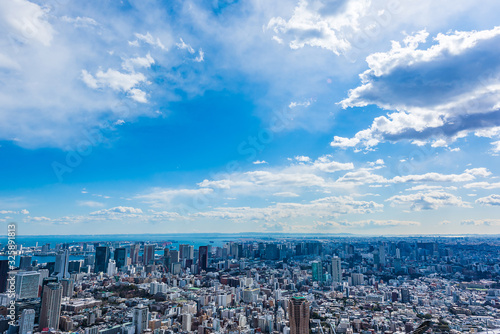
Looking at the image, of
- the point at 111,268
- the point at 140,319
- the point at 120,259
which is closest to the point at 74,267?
the point at 111,268

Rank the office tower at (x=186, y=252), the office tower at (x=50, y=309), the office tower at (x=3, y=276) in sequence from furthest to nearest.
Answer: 1. the office tower at (x=186, y=252)
2. the office tower at (x=3, y=276)
3. the office tower at (x=50, y=309)

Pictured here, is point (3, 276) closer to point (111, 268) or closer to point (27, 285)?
point (27, 285)

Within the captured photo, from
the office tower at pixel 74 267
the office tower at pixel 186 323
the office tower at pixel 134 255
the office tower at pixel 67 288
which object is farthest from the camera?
the office tower at pixel 134 255

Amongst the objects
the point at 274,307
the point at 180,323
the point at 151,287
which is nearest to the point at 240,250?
the point at 151,287

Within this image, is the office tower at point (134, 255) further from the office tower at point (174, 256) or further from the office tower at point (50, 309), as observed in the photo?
the office tower at point (50, 309)

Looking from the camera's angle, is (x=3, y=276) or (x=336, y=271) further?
(x=336, y=271)

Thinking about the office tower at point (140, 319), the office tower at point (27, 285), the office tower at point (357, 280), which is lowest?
the office tower at point (357, 280)

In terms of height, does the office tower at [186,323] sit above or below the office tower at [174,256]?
below

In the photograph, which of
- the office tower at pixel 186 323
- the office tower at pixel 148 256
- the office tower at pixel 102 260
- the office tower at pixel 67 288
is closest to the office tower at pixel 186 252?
the office tower at pixel 148 256
